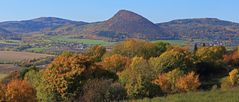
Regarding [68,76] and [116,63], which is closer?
[68,76]

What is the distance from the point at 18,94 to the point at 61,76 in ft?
22.7

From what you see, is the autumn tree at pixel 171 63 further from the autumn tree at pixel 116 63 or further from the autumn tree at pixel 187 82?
the autumn tree at pixel 116 63

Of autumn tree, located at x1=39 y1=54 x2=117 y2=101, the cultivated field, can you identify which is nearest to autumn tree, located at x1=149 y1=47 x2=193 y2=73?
autumn tree, located at x1=39 y1=54 x2=117 y2=101

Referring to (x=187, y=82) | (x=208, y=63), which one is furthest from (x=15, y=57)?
(x=187, y=82)

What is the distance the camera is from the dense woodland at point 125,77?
131ft

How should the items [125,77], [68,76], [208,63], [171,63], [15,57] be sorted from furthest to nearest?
[15,57]
[208,63]
[171,63]
[125,77]
[68,76]

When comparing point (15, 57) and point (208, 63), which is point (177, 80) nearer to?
point (208, 63)

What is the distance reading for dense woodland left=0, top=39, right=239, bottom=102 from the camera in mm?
39781

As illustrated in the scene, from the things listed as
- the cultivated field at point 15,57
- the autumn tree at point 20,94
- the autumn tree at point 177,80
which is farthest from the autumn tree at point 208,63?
the cultivated field at point 15,57

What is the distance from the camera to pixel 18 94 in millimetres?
53219

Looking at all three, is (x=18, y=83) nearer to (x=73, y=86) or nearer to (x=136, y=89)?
(x=73, y=86)

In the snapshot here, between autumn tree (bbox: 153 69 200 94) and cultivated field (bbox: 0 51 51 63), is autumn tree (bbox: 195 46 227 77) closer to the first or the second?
autumn tree (bbox: 153 69 200 94)

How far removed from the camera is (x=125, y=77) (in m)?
58.0

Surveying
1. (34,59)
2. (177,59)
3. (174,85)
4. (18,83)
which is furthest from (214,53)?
(34,59)
